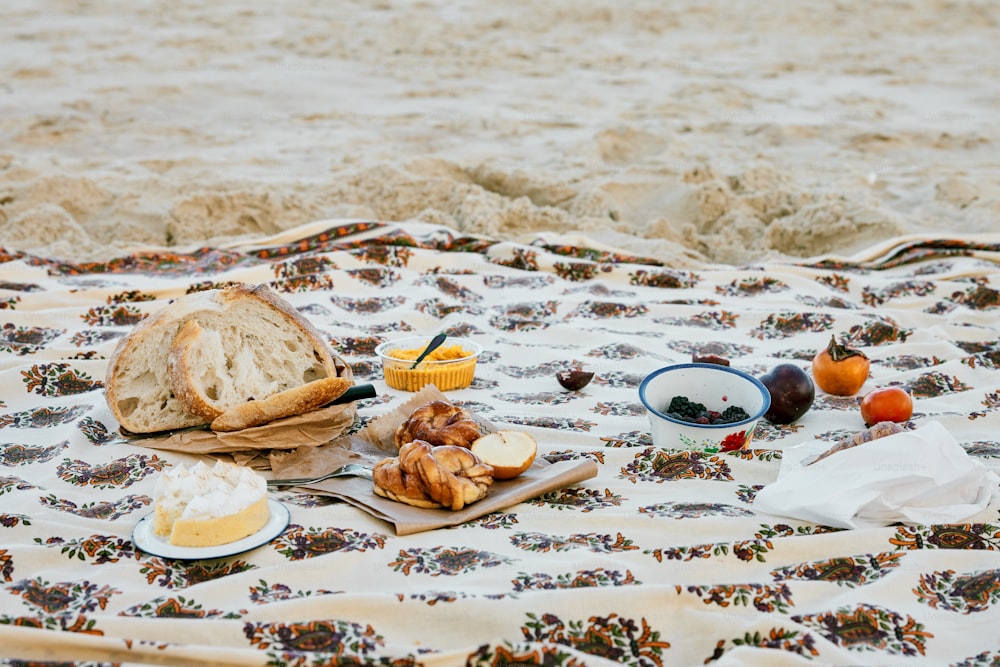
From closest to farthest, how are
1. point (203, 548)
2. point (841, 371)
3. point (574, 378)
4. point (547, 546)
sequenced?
point (203, 548) < point (547, 546) < point (841, 371) < point (574, 378)

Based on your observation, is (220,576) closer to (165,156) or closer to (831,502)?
(831,502)

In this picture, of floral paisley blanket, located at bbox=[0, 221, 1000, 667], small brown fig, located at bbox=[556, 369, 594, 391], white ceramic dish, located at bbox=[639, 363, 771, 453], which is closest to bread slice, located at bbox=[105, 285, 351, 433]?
floral paisley blanket, located at bbox=[0, 221, 1000, 667]

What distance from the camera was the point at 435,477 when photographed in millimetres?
2301

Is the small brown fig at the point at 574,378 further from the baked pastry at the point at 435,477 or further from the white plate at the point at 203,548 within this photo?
the white plate at the point at 203,548

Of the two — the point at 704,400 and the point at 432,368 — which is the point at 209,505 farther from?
the point at 704,400

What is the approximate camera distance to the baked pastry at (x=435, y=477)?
231 centimetres

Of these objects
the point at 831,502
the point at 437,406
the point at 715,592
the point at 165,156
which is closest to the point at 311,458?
the point at 437,406

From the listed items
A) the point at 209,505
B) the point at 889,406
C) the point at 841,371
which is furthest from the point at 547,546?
the point at 841,371

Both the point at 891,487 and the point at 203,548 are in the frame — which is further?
the point at 891,487

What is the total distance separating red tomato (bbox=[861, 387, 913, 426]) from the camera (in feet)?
9.76

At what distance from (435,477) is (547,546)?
32 centimetres

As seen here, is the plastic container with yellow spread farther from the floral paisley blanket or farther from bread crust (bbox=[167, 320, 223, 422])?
bread crust (bbox=[167, 320, 223, 422])

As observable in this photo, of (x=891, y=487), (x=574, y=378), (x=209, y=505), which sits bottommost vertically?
(x=574, y=378)

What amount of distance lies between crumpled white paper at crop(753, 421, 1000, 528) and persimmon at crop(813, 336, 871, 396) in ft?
2.81
